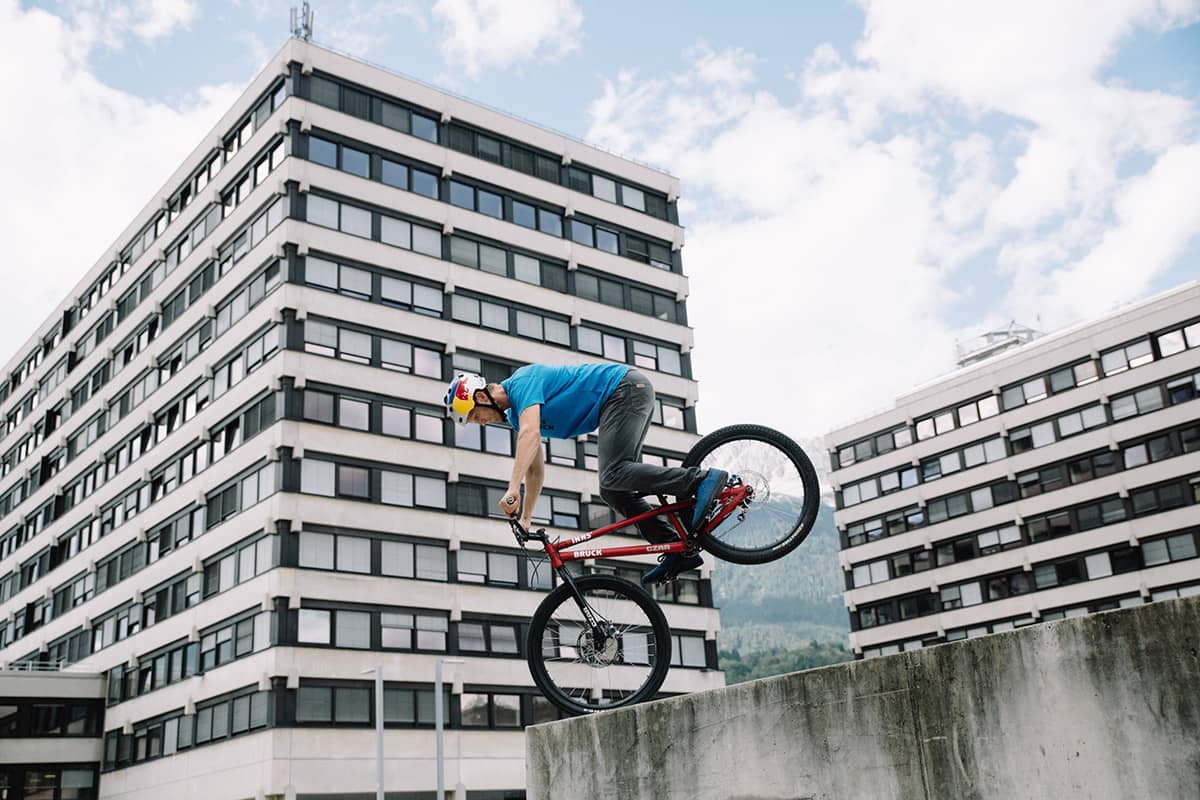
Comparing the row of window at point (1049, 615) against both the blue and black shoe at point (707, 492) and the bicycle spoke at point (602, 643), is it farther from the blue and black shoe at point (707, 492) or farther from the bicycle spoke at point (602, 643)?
the blue and black shoe at point (707, 492)

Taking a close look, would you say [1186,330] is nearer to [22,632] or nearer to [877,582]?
[877,582]

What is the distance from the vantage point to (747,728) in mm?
8016

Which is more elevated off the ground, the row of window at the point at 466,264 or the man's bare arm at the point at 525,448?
the row of window at the point at 466,264

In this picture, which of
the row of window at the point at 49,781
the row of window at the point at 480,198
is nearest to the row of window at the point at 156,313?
the row of window at the point at 480,198

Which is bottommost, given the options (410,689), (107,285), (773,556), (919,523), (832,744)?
(832,744)

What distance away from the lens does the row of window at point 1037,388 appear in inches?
2908

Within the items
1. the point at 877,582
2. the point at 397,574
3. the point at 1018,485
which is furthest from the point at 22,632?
the point at 1018,485

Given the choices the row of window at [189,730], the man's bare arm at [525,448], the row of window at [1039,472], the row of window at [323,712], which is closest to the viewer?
the man's bare arm at [525,448]

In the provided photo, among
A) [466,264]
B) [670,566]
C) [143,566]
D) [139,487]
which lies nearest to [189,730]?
[143,566]

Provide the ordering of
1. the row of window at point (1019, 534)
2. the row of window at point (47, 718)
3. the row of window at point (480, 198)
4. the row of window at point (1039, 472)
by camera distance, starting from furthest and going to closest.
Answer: the row of window at point (1019, 534) < the row of window at point (1039, 472) < the row of window at point (47, 718) < the row of window at point (480, 198)

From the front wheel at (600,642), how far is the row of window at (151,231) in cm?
5380

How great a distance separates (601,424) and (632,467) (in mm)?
502

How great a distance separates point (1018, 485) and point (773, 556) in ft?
251

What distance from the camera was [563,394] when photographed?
10164 mm
